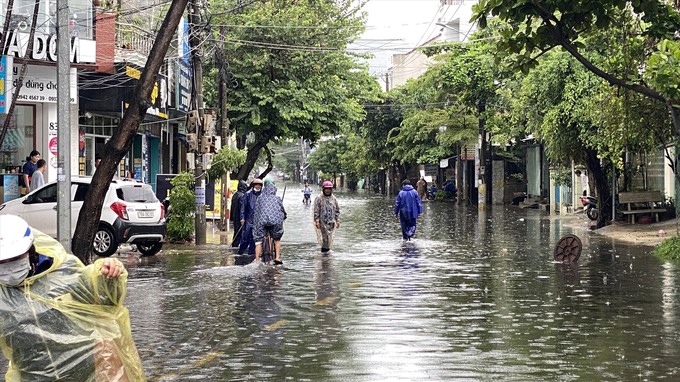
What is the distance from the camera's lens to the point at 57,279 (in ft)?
14.1

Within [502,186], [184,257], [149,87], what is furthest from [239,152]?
[502,186]

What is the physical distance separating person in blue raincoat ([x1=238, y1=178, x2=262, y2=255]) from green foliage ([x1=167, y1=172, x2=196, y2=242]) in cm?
326

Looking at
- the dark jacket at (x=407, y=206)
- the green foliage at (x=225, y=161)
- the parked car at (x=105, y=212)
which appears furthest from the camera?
the green foliage at (x=225, y=161)

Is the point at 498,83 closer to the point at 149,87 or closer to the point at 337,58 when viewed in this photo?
the point at 337,58

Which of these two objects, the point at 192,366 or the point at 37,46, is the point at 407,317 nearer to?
the point at 192,366

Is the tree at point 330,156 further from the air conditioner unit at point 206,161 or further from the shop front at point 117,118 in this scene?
the air conditioner unit at point 206,161

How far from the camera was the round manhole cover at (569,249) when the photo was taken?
18484 mm

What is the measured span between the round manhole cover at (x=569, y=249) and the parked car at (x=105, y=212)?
8.15m

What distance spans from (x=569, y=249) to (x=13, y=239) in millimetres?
15609

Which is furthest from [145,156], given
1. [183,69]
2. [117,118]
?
[183,69]

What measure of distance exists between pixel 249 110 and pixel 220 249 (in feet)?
40.7

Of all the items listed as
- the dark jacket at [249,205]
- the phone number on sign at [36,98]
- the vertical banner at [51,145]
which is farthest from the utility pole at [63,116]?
the phone number on sign at [36,98]

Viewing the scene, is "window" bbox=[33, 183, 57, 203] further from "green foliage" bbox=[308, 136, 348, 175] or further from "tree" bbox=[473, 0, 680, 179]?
"green foliage" bbox=[308, 136, 348, 175]

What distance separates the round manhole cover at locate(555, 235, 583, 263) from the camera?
1848cm
